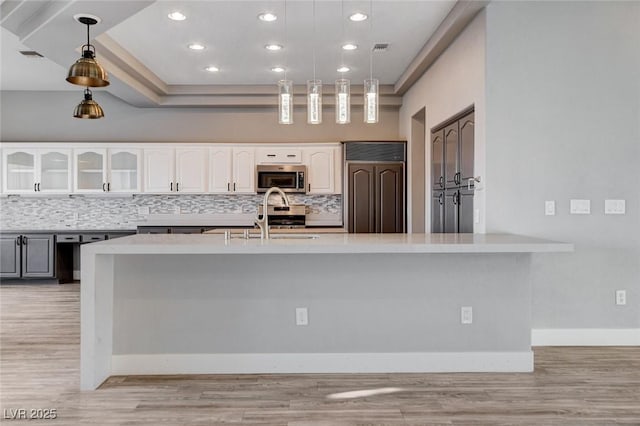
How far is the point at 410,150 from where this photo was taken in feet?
21.5

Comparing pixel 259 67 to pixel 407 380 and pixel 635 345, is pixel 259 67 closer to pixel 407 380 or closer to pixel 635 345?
pixel 407 380

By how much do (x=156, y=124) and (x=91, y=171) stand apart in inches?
45.2

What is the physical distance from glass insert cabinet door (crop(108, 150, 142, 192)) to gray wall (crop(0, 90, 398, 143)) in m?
0.38

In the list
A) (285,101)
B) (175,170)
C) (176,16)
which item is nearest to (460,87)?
(285,101)

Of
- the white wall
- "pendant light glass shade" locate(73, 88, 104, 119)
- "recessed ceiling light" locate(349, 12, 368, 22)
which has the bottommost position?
"pendant light glass shade" locate(73, 88, 104, 119)

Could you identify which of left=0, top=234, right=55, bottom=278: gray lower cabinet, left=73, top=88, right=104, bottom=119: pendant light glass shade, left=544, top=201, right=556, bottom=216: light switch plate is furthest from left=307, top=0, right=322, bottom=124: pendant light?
left=0, top=234, right=55, bottom=278: gray lower cabinet

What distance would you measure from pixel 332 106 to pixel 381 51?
2025 mm

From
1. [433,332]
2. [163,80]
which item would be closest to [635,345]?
[433,332]

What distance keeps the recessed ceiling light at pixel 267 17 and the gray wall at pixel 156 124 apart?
2929 mm

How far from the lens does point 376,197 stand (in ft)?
22.0

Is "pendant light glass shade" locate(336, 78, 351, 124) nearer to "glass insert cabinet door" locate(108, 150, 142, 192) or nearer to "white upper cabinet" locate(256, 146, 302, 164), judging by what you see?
"white upper cabinet" locate(256, 146, 302, 164)

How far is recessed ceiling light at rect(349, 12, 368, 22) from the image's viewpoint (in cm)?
422

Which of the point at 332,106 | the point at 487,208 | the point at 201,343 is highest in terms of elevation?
the point at 332,106

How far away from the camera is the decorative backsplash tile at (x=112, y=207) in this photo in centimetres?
707
